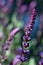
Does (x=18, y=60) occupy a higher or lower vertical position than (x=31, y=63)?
higher

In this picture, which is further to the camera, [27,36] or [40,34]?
[40,34]

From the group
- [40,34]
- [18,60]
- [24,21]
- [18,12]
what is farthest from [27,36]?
[24,21]

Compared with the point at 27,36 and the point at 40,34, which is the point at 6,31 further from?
the point at 27,36

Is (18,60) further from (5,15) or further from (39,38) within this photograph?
(5,15)

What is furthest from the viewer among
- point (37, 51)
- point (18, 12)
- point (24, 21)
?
point (24, 21)

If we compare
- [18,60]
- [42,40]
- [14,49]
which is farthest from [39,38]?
[18,60]

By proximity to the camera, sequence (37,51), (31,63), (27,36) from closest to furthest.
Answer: (27,36)
(31,63)
(37,51)

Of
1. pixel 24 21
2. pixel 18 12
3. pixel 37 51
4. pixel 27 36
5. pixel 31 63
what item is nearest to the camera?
pixel 27 36

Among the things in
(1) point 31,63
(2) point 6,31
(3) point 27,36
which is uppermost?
(3) point 27,36

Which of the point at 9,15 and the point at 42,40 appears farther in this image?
the point at 9,15
